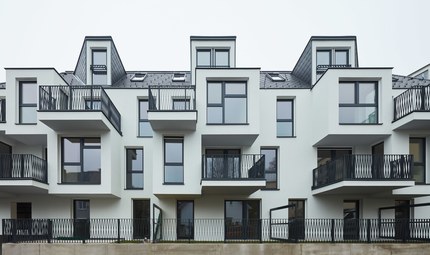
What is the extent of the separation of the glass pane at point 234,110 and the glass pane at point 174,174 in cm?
301

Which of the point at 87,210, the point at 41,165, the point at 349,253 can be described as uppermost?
the point at 41,165

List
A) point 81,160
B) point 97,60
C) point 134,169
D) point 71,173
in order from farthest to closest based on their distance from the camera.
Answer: point 97,60, point 134,169, point 81,160, point 71,173

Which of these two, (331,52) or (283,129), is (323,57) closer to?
(331,52)

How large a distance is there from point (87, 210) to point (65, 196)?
1297 mm

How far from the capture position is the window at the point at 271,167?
57.7 feet

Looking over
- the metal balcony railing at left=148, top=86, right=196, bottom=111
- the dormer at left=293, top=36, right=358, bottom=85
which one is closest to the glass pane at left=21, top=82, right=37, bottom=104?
the metal balcony railing at left=148, top=86, right=196, bottom=111

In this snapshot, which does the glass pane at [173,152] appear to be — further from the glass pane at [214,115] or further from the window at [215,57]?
the window at [215,57]

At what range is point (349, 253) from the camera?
1363 cm

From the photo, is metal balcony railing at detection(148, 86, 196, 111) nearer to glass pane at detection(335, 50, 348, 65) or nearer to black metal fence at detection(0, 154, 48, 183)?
black metal fence at detection(0, 154, 48, 183)

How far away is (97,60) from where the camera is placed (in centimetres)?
2011

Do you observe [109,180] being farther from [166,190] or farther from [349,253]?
[349,253]

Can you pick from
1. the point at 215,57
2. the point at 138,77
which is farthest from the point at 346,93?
the point at 138,77

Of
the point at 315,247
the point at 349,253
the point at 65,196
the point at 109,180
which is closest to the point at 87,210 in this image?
the point at 65,196

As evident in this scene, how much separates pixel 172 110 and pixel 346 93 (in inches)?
308
